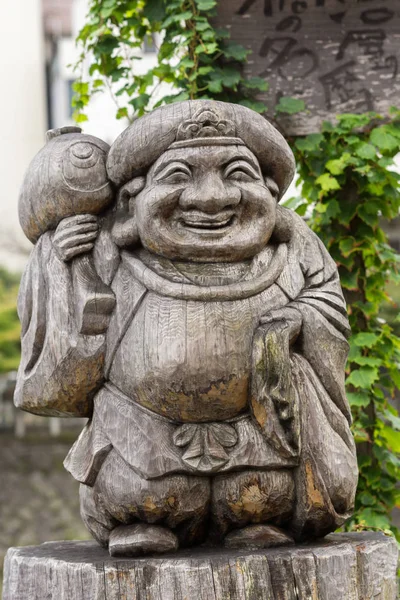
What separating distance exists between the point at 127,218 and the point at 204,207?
30 cm

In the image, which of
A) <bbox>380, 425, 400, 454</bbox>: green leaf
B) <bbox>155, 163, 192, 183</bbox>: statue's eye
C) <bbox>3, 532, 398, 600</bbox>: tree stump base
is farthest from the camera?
<bbox>380, 425, 400, 454</bbox>: green leaf

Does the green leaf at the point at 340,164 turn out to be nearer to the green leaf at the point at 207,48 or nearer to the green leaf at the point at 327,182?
the green leaf at the point at 327,182

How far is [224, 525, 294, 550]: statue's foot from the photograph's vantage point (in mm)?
2943

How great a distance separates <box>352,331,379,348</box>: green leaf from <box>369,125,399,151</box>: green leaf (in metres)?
0.87

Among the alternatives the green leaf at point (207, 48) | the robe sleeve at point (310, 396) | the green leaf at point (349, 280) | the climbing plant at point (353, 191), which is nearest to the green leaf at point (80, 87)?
the climbing plant at point (353, 191)

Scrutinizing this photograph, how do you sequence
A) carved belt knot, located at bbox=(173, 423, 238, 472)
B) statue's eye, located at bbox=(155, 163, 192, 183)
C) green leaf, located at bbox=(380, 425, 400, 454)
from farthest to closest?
1. green leaf, located at bbox=(380, 425, 400, 454)
2. statue's eye, located at bbox=(155, 163, 192, 183)
3. carved belt knot, located at bbox=(173, 423, 238, 472)

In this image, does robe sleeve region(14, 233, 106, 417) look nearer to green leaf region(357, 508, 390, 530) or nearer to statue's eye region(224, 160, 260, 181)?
statue's eye region(224, 160, 260, 181)

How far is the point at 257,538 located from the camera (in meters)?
2.95

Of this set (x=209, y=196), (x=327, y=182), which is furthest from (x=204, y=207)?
(x=327, y=182)

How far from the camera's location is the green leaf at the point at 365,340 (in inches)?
175

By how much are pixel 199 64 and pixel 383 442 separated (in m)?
1.99

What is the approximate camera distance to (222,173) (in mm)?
3021

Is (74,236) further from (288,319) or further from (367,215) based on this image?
(367,215)

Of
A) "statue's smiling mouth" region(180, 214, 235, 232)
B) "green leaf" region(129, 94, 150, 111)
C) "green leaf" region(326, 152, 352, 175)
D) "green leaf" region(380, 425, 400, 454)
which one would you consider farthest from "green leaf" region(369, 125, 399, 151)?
"statue's smiling mouth" region(180, 214, 235, 232)
